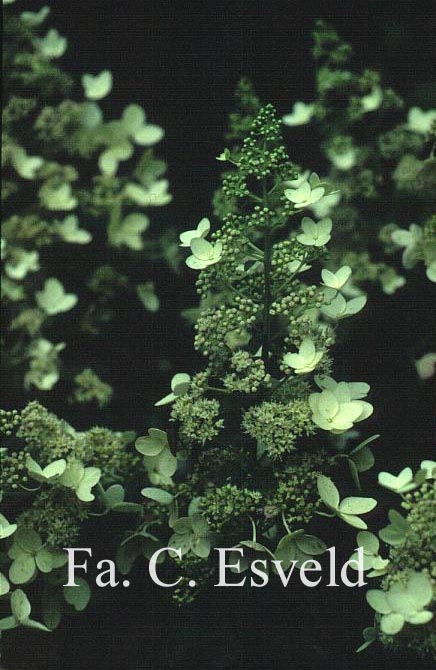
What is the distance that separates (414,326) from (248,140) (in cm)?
64

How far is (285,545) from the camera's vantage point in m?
1.28

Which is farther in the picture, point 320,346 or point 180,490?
point 180,490

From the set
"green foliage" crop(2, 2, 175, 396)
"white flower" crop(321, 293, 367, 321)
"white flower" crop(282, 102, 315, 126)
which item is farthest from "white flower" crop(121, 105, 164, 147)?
"white flower" crop(321, 293, 367, 321)

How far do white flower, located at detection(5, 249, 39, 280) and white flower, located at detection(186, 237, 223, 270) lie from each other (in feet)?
2.09

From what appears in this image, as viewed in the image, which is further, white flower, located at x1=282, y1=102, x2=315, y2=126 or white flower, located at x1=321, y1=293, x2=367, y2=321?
white flower, located at x1=282, y1=102, x2=315, y2=126

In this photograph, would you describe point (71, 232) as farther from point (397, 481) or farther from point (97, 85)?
point (397, 481)

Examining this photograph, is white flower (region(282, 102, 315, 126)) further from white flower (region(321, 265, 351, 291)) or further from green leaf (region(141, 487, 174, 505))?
Result: green leaf (region(141, 487, 174, 505))

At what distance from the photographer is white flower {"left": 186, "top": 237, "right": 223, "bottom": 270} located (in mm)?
1282

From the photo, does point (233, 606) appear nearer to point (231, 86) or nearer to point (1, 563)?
point (1, 563)

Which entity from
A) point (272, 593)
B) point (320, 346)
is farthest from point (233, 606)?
point (320, 346)

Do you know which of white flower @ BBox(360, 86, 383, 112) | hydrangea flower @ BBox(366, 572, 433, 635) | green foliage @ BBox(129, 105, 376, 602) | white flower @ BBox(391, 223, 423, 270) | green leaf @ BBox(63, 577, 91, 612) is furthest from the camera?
white flower @ BBox(360, 86, 383, 112)

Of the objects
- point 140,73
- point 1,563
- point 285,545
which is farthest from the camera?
point 140,73

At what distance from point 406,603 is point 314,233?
470mm

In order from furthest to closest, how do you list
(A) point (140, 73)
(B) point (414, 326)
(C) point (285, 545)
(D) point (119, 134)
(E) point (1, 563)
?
1. (A) point (140, 73)
2. (D) point (119, 134)
3. (B) point (414, 326)
4. (E) point (1, 563)
5. (C) point (285, 545)
